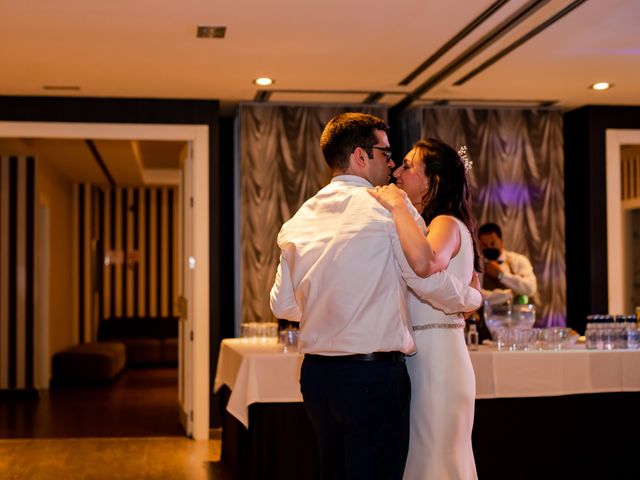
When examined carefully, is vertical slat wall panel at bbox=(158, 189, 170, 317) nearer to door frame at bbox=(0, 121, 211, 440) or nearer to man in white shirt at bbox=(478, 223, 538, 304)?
door frame at bbox=(0, 121, 211, 440)

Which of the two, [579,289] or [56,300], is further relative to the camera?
[56,300]

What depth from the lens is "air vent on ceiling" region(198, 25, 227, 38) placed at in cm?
542

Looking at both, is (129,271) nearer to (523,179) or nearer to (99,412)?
(99,412)

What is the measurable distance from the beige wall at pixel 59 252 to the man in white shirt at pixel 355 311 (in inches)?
349

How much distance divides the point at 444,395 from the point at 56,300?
1010cm

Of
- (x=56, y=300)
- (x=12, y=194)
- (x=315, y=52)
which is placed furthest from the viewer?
(x=56, y=300)

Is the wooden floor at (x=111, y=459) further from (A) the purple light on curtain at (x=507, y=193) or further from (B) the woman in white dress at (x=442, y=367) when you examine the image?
(B) the woman in white dress at (x=442, y=367)

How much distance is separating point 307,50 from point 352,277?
364 cm

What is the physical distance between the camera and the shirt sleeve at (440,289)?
2625mm

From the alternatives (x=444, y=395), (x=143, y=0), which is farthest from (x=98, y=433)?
(x=444, y=395)

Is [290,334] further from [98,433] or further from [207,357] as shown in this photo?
[98,433]

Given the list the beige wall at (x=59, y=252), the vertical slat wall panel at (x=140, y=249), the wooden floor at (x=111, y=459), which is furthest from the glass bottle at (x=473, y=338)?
the vertical slat wall panel at (x=140, y=249)

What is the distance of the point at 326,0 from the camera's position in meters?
4.88

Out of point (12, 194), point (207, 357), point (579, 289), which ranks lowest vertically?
point (207, 357)
